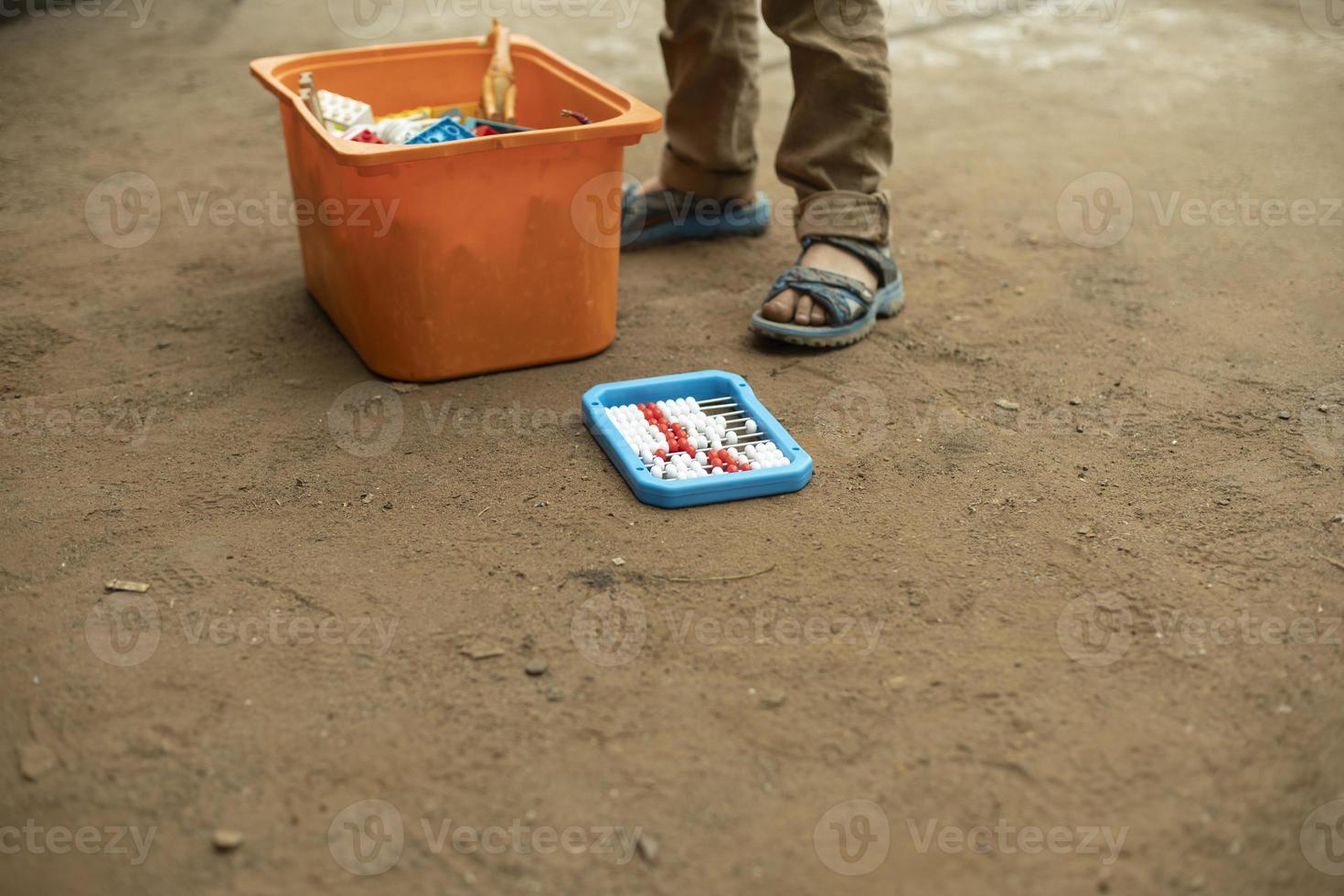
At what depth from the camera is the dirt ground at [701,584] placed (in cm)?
98

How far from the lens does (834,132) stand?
1808 mm

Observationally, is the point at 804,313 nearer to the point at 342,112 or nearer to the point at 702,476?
the point at 702,476

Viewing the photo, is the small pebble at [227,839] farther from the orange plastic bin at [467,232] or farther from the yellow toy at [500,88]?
the yellow toy at [500,88]

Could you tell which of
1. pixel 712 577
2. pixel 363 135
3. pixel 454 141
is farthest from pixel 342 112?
pixel 712 577

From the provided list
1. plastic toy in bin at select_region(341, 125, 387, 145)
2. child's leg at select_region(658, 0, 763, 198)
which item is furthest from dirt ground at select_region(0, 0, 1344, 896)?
plastic toy in bin at select_region(341, 125, 387, 145)

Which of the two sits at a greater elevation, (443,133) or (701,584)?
(443,133)

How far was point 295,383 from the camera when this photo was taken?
165cm

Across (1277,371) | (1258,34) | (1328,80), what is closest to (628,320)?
(1277,371)

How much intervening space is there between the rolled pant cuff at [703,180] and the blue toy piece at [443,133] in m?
0.50

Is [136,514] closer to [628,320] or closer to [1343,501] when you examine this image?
[628,320]

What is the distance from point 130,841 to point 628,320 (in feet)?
3.56

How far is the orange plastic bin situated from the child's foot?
0.25 m

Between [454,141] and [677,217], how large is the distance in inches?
27.1

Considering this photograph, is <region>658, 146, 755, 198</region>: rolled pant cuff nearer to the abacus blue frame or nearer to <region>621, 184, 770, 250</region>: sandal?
<region>621, 184, 770, 250</region>: sandal
